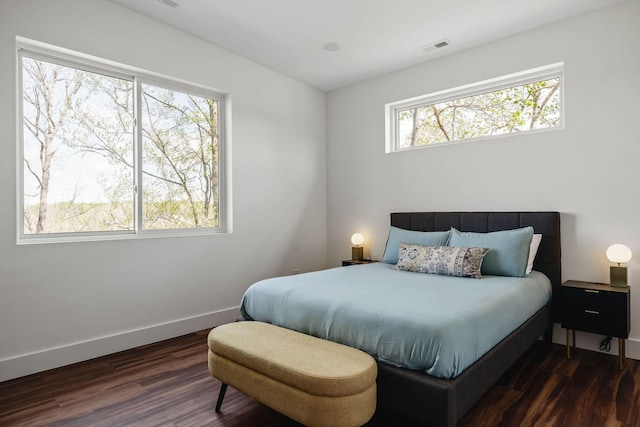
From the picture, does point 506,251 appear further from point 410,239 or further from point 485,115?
point 485,115

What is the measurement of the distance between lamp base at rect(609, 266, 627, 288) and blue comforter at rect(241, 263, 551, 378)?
43cm

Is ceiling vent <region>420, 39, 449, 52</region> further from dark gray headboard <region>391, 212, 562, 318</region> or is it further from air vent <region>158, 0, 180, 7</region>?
air vent <region>158, 0, 180, 7</region>

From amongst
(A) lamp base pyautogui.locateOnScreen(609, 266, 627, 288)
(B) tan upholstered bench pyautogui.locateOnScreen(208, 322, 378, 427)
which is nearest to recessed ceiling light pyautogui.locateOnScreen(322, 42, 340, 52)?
(B) tan upholstered bench pyautogui.locateOnScreen(208, 322, 378, 427)

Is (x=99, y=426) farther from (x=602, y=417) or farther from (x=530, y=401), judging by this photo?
(x=602, y=417)

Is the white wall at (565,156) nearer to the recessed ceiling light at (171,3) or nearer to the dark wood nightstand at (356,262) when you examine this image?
the dark wood nightstand at (356,262)

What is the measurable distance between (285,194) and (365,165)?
1.04 metres

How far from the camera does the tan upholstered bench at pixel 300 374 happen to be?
1644 mm

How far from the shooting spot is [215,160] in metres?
3.92

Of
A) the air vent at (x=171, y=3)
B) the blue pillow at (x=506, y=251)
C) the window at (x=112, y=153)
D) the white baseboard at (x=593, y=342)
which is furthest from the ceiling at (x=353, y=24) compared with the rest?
the white baseboard at (x=593, y=342)

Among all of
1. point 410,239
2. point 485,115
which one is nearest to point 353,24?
point 485,115

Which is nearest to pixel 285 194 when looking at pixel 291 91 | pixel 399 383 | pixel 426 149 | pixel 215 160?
pixel 215 160

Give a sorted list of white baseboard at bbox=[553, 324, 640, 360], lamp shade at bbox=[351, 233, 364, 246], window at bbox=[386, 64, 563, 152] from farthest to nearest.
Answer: lamp shade at bbox=[351, 233, 364, 246] < window at bbox=[386, 64, 563, 152] < white baseboard at bbox=[553, 324, 640, 360]

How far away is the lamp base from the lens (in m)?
2.79

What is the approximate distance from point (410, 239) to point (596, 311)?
1.54m
